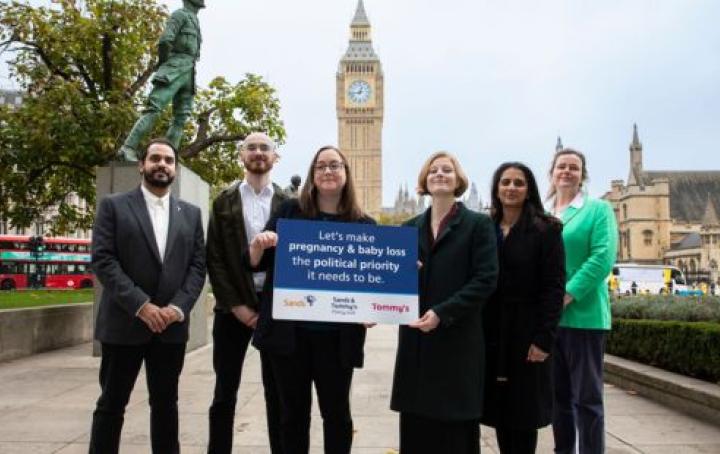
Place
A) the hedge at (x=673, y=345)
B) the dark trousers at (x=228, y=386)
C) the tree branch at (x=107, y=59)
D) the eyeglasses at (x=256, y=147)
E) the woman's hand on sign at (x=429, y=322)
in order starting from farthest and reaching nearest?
1. the tree branch at (x=107, y=59)
2. the hedge at (x=673, y=345)
3. the eyeglasses at (x=256, y=147)
4. the dark trousers at (x=228, y=386)
5. the woman's hand on sign at (x=429, y=322)

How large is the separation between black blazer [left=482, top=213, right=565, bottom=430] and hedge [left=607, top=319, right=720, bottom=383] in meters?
4.07

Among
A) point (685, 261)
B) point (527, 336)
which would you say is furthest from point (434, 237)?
point (685, 261)

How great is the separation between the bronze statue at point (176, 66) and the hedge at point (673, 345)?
6806 mm

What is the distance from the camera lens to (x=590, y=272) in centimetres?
434

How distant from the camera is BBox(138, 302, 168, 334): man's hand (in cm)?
390

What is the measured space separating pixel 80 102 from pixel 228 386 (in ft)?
38.9

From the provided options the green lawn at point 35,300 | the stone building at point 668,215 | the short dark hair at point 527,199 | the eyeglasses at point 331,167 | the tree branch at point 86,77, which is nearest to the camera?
the eyeglasses at point 331,167

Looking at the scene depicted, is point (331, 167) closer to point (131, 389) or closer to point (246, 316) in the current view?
point (246, 316)

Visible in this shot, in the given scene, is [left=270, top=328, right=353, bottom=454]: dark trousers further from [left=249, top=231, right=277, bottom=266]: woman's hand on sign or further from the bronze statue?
the bronze statue

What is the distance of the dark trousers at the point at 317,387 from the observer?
12.6 feet

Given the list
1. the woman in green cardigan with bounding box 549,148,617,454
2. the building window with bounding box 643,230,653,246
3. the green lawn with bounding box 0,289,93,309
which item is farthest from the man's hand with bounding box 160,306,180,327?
the building window with bounding box 643,230,653,246

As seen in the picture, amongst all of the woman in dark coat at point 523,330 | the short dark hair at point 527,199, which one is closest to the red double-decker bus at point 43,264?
the short dark hair at point 527,199

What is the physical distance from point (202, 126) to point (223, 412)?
11724 millimetres

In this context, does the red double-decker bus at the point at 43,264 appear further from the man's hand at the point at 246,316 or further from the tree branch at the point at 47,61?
the man's hand at the point at 246,316
